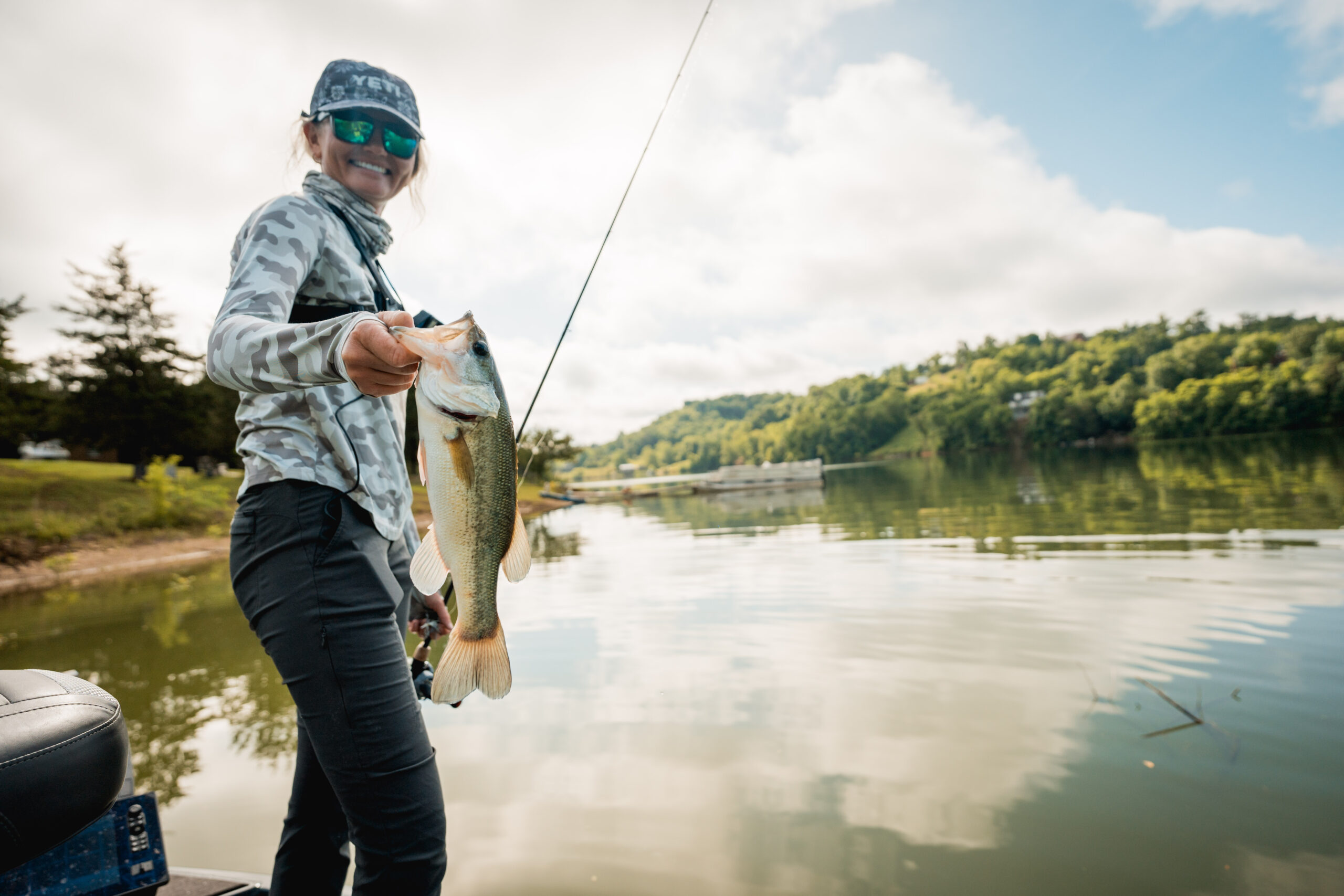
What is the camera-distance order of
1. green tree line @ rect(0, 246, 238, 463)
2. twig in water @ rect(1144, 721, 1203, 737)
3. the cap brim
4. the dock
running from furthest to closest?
the dock
green tree line @ rect(0, 246, 238, 463)
twig in water @ rect(1144, 721, 1203, 737)
the cap brim

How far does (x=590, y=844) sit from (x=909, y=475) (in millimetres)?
47356

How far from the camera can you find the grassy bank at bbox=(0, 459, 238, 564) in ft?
55.8

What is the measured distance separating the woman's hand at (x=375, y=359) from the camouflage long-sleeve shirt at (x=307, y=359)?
0.02 m

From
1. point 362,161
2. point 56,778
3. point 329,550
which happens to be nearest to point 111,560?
point 56,778

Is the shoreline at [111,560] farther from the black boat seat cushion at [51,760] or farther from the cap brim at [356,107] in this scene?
the cap brim at [356,107]

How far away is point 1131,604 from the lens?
770 cm

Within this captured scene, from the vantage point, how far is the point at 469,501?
152 centimetres

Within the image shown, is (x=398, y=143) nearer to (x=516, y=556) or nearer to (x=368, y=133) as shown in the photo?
(x=368, y=133)

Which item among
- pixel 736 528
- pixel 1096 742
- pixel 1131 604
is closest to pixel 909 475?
pixel 736 528

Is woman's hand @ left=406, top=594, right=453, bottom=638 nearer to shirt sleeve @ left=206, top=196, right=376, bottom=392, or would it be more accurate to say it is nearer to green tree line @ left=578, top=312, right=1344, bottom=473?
shirt sleeve @ left=206, top=196, right=376, bottom=392

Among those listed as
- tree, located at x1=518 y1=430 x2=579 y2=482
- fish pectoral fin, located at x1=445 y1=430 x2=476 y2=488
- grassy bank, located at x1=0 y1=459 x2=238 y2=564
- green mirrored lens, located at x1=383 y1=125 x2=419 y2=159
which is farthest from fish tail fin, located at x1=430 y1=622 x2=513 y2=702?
tree, located at x1=518 y1=430 x2=579 y2=482

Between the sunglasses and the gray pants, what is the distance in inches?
42.9

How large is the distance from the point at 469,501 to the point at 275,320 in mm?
578

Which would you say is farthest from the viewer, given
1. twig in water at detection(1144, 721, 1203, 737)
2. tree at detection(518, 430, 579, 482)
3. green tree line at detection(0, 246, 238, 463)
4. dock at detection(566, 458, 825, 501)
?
dock at detection(566, 458, 825, 501)
